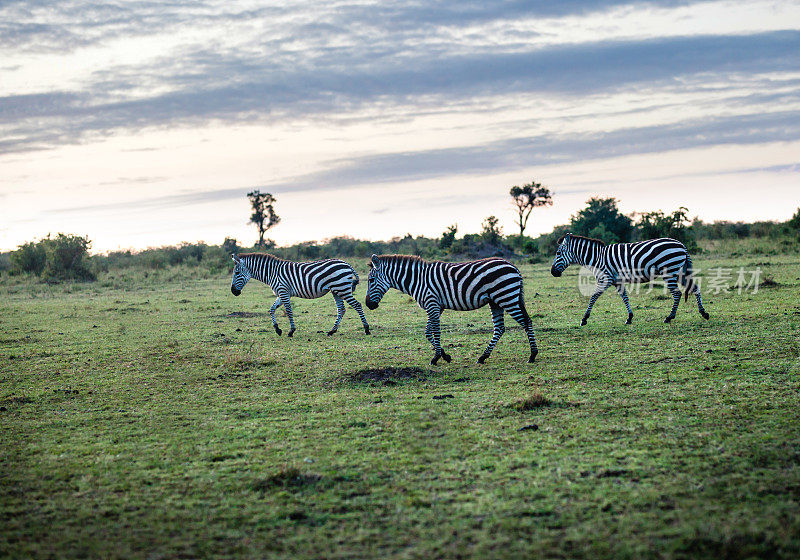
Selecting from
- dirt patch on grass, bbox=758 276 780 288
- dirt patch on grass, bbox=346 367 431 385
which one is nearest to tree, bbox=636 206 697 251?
dirt patch on grass, bbox=758 276 780 288

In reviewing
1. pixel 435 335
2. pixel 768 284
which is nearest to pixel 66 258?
pixel 435 335

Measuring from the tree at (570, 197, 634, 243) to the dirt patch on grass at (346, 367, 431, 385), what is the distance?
2929cm

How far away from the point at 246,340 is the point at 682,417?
10.5 meters

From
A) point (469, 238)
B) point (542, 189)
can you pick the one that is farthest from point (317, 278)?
point (542, 189)

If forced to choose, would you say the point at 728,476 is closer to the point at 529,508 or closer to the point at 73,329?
the point at 529,508

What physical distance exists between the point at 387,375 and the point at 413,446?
11.8ft

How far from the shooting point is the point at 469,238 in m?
45.2

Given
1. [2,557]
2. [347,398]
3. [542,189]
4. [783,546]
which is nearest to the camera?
[783,546]

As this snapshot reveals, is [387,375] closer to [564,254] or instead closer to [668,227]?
[564,254]

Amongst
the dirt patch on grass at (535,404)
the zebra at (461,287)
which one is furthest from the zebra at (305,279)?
the dirt patch on grass at (535,404)

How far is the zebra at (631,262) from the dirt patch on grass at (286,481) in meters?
10.1

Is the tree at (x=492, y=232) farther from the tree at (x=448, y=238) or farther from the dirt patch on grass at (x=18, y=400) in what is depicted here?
the dirt patch on grass at (x=18, y=400)

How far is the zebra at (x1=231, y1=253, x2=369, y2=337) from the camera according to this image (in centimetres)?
1611

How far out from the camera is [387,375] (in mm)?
10414
